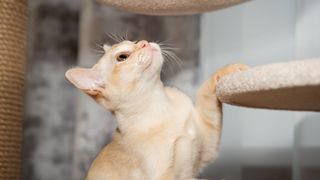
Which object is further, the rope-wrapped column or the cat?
the rope-wrapped column

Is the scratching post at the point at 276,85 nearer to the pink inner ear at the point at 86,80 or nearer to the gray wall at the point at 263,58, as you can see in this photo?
the pink inner ear at the point at 86,80

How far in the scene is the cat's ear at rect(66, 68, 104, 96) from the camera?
1.11 meters

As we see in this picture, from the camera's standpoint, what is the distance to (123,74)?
108cm

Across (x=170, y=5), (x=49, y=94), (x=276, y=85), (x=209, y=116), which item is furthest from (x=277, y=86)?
(x=49, y=94)

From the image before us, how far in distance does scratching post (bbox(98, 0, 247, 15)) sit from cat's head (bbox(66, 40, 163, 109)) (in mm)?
124

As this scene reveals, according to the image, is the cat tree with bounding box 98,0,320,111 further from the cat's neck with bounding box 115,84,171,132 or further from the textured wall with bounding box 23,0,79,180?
the textured wall with bounding box 23,0,79,180

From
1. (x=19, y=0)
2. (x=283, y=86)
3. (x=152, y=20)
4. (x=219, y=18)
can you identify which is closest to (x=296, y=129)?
(x=219, y=18)

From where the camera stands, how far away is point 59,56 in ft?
5.84

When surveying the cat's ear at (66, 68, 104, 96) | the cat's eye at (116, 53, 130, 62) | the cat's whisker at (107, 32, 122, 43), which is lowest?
the cat's ear at (66, 68, 104, 96)

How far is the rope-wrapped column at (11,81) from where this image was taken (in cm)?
132

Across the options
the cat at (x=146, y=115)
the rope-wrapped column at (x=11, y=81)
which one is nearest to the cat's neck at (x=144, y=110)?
the cat at (x=146, y=115)

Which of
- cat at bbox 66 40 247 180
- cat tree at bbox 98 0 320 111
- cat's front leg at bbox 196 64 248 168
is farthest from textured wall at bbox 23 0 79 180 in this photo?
cat tree at bbox 98 0 320 111

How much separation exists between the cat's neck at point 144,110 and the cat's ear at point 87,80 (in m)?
0.07

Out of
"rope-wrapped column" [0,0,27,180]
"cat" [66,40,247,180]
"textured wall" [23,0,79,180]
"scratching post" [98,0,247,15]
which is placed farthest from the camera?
"textured wall" [23,0,79,180]
